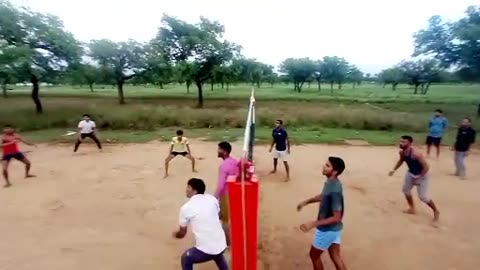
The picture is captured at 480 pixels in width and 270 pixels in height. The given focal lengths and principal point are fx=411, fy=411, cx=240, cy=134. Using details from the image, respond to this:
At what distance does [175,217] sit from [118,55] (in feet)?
81.9

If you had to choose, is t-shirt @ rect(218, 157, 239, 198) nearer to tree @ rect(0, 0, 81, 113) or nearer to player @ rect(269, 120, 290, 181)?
player @ rect(269, 120, 290, 181)

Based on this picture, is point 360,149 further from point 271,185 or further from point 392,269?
point 392,269

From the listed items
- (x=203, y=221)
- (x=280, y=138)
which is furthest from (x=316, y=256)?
(x=280, y=138)

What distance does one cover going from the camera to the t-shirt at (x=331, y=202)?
457cm

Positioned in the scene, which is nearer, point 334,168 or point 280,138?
point 334,168

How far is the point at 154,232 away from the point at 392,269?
383cm

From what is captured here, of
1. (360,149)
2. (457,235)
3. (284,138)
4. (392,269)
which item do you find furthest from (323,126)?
(392,269)

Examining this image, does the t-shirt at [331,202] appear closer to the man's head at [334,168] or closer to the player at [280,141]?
the man's head at [334,168]

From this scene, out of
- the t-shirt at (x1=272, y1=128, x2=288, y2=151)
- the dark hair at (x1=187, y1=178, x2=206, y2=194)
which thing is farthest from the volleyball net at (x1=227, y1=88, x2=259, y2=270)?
the t-shirt at (x1=272, y1=128, x2=288, y2=151)

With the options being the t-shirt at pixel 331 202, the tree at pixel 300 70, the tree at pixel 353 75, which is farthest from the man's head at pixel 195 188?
the tree at pixel 353 75

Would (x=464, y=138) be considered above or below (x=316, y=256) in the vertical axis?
above

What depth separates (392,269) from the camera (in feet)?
18.7

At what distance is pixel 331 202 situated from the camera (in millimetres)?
4605

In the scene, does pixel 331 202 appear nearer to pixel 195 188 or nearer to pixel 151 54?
pixel 195 188
